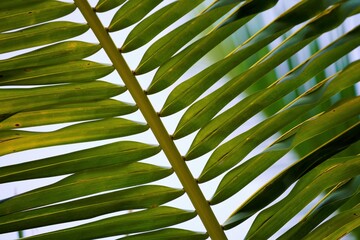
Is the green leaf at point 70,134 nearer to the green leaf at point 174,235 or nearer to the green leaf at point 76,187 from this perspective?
the green leaf at point 76,187

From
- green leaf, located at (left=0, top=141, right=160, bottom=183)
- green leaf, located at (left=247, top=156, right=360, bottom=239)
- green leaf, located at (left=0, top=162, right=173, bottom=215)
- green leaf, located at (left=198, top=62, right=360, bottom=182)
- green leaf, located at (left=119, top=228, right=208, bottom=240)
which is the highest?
green leaf, located at (left=0, top=141, right=160, bottom=183)

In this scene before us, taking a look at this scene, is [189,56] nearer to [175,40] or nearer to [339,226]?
[175,40]

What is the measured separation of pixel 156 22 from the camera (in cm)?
86

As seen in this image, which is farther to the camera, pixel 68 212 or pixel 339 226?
pixel 68 212

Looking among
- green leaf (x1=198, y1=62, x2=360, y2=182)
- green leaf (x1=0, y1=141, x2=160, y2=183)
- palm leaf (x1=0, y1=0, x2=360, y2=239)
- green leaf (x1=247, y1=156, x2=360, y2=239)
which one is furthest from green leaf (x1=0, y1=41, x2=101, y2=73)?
green leaf (x1=247, y1=156, x2=360, y2=239)

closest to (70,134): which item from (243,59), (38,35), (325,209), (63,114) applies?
(63,114)

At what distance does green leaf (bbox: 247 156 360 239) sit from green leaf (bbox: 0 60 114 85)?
1.01 feet

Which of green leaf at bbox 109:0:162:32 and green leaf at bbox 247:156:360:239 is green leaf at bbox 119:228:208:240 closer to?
green leaf at bbox 247:156:360:239

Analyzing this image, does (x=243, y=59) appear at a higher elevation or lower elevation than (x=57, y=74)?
lower

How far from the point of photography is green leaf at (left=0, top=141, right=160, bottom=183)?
848 millimetres

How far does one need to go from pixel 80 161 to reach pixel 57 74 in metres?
0.13

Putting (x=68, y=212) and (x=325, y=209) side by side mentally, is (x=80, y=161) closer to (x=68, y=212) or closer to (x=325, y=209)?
(x=68, y=212)

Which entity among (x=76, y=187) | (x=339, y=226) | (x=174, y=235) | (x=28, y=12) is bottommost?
(x=339, y=226)

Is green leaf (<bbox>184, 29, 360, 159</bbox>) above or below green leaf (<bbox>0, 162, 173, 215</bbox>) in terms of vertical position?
below
